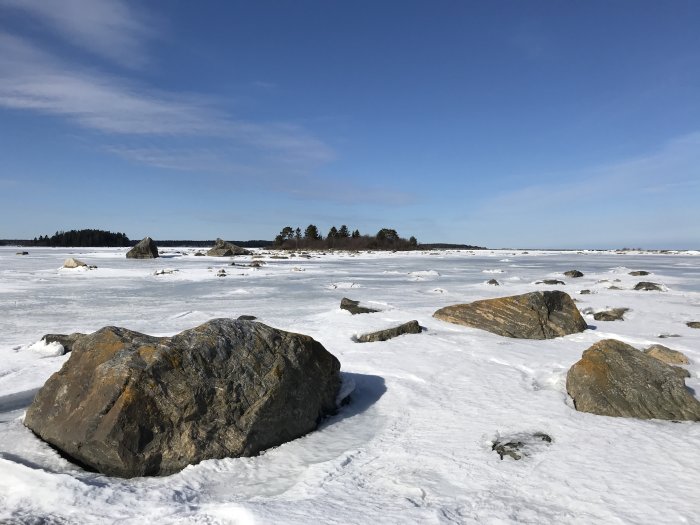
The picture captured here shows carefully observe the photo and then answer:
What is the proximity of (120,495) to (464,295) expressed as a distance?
13534mm

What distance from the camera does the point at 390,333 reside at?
858 cm

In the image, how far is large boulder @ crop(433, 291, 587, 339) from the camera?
29.6 ft

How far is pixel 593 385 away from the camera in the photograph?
536cm

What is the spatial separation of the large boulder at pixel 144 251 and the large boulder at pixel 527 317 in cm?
3669

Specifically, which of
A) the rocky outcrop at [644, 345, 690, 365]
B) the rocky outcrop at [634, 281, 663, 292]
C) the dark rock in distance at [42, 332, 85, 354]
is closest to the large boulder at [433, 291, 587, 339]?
the rocky outcrop at [644, 345, 690, 365]

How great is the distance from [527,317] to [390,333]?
2.80 metres

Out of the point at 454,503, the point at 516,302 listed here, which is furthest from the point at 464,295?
the point at 454,503

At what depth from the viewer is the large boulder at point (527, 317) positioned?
29.6 ft

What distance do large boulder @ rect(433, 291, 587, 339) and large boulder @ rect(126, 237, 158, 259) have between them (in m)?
36.7

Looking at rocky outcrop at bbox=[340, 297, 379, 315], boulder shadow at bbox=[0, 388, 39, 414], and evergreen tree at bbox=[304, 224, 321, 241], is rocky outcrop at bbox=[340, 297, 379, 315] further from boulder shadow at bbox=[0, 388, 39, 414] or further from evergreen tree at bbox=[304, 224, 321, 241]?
evergreen tree at bbox=[304, 224, 321, 241]

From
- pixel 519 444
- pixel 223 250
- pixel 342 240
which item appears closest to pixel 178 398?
pixel 519 444

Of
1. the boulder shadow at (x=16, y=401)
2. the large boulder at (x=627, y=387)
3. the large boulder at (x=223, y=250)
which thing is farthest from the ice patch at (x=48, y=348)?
the large boulder at (x=223, y=250)

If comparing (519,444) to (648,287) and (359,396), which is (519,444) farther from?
(648,287)

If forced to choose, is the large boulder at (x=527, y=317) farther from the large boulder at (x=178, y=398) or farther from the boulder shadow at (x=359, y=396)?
the large boulder at (x=178, y=398)
